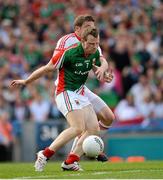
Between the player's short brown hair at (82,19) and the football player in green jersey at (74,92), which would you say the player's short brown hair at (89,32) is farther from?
the player's short brown hair at (82,19)

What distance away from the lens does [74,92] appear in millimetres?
11938

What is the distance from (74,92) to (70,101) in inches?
8.9

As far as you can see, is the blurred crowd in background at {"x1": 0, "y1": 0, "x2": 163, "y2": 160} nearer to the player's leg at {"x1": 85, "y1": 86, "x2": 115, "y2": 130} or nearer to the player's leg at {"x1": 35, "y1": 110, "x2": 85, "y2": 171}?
the player's leg at {"x1": 85, "y1": 86, "x2": 115, "y2": 130}

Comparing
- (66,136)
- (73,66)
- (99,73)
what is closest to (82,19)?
(73,66)

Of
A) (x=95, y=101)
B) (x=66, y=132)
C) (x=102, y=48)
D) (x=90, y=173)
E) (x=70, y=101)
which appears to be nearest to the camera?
(x=90, y=173)

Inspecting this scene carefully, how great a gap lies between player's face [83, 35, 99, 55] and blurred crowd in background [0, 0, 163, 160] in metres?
Result: 7.34

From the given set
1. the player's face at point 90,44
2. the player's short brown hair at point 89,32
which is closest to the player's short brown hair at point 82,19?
the player's short brown hair at point 89,32

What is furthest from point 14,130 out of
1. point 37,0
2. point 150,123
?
point 37,0

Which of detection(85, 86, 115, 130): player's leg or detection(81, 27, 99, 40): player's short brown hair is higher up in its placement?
detection(81, 27, 99, 40): player's short brown hair

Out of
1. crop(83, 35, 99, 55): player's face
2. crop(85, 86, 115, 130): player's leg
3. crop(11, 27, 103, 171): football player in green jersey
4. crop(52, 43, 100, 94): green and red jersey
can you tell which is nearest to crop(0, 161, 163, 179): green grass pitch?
crop(11, 27, 103, 171): football player in green jersey

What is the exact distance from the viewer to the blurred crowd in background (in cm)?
1950

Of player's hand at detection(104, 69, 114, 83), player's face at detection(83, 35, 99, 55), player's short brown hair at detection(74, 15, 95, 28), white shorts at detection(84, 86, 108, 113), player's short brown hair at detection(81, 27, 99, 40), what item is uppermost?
player's short brown hair at detection(74, 15, 95, 28)

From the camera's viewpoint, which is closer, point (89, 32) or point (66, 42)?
point (89, 32)

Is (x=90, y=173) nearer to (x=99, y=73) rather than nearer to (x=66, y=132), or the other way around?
(x=66, y=132)
